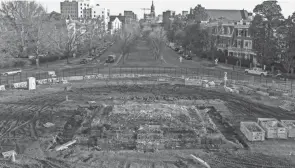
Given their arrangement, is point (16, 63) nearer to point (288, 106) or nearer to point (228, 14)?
point (288, 106)

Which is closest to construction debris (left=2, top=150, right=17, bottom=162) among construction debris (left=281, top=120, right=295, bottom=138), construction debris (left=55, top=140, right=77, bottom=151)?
construction debris (left=55, top=140, right=77, bottom=151)

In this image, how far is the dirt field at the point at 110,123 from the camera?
17.8 m

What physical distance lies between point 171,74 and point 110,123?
24.8m

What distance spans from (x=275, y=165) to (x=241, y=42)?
44950 millimetres

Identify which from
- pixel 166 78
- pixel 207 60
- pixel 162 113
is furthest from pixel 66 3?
pixel 162 113

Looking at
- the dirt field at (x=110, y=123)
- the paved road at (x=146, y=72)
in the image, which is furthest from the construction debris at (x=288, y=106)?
the paved road at (x=146, y=72)

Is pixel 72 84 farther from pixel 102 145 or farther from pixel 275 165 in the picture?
pixel 275 165

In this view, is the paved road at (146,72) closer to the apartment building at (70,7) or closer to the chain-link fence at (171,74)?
the chain-link fence at (171,74)

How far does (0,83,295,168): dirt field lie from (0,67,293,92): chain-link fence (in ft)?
25.9

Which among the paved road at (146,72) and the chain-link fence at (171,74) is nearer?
the chain-link fence at (171,74)

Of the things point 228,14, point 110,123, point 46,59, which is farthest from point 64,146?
point 228,14

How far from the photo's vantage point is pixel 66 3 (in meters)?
186

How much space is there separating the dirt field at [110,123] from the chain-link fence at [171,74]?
790 centimetres

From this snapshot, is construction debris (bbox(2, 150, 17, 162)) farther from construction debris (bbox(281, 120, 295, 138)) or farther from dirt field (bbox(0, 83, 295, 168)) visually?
construction debris (bbox(281, 120, 295, 138))
